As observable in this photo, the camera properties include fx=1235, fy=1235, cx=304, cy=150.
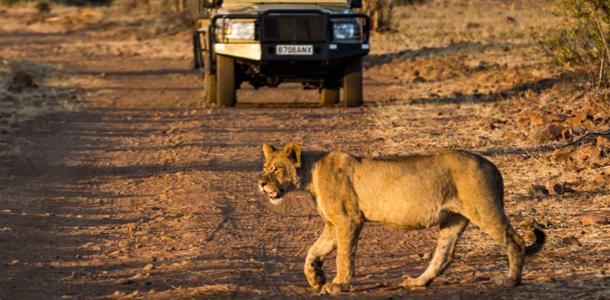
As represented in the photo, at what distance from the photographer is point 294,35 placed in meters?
16.0

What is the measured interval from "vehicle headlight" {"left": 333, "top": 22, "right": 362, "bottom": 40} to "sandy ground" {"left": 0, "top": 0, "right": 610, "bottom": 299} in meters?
1.03

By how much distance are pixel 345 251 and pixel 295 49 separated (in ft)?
30.9

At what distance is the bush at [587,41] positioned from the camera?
1491 cm

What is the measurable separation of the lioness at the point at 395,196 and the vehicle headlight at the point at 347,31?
920 cm

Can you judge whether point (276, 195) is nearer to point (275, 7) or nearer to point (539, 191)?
point (539, 191)

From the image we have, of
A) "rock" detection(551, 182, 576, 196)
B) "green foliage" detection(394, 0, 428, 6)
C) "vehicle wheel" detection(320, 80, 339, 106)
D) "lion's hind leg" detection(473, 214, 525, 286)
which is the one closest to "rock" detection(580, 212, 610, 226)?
"rock" detection(551, 182, 576, 196)

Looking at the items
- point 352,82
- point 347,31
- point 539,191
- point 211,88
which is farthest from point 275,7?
point 539,191

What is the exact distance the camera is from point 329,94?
1753cm

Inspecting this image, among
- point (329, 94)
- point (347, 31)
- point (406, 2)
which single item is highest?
point (347, 31)

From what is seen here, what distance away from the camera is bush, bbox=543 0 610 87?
14.9 meters

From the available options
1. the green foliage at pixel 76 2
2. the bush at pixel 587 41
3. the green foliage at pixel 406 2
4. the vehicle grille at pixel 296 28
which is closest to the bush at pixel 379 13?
the green foliage at pixel 406 2

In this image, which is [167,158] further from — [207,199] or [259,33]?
[259,33]

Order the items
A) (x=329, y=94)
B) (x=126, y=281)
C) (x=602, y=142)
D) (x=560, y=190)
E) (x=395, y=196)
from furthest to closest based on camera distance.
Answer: (x=329, y=94) → (x=602, y=142) → (x=560, y=190) → (x=126, y=281) → (x=395, y=196)

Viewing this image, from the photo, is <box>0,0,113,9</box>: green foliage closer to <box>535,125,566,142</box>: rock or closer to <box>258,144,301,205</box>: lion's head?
<box>535,125,566,142</box>: rock
